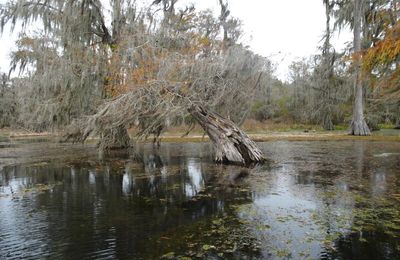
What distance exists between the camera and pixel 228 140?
12203mm

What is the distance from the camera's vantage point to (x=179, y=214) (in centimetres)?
604

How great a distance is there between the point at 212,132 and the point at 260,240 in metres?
8.12

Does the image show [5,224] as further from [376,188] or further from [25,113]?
[25,113]

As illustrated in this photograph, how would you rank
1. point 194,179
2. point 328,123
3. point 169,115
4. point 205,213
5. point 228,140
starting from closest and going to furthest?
point 205,213
point 194,179
point 169,115
point 228,140
point 328,123

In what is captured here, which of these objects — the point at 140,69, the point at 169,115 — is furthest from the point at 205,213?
the point at 140,69

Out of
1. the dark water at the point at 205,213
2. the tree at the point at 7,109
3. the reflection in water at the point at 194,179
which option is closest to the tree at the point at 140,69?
the reflection in water at the point at 194,179

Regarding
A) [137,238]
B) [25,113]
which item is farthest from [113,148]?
[137,238]

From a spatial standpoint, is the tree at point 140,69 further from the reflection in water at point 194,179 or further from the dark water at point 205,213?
the dark water at point 205,213

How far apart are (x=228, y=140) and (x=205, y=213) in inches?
249

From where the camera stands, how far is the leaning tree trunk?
12.2 meters

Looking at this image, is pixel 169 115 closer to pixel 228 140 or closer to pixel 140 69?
pixel 228 140

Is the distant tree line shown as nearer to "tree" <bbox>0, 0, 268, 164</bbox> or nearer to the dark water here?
"tree" <bbox>0, 0, 268, 164</bbox>

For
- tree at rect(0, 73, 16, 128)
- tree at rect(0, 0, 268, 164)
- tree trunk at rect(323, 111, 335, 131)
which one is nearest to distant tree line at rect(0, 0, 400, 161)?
tree at rect(0, 0, 268, 164)

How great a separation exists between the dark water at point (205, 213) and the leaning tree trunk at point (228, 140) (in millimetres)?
1385
